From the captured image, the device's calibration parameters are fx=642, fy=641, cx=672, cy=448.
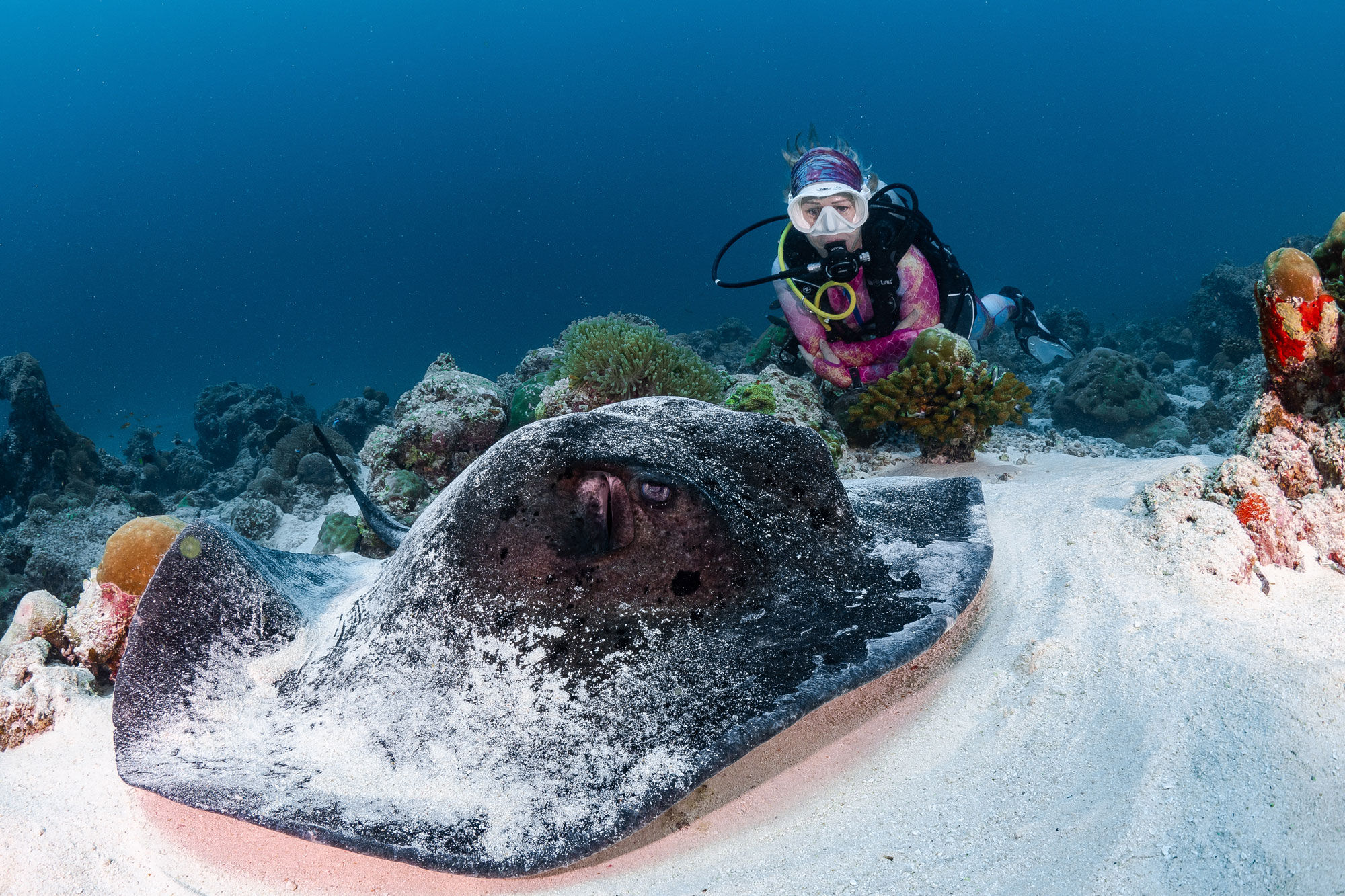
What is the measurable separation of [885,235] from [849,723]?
524cm

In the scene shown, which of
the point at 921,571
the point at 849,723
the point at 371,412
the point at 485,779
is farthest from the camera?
the point at 371,412

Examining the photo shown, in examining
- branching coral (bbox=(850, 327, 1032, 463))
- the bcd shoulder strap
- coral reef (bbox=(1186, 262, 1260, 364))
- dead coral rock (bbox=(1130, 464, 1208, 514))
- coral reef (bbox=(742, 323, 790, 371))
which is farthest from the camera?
coral reef (bbox=(1186, 262, 1260, 364))

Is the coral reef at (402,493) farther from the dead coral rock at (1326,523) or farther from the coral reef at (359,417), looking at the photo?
the coral reef at (359,417)

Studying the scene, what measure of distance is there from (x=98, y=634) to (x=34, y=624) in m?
0.31

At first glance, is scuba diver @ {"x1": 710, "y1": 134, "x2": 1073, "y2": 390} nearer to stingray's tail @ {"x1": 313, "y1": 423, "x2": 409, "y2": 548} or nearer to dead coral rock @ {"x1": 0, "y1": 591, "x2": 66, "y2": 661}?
stingray's tail @ {"x1": 313, "y1": 423, "x2": 409, "y2": 548}

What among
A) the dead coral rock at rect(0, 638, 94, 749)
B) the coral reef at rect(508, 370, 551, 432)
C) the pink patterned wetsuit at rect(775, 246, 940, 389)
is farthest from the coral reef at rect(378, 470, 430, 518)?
the pink patterned wetsuit at rect(775, 246, 940, 389)

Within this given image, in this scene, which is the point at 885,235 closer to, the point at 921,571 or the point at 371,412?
the point at 921,571

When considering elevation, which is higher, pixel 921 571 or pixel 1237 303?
pixel 1237 303

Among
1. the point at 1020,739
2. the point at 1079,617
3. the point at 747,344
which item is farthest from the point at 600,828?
the point at 747,344

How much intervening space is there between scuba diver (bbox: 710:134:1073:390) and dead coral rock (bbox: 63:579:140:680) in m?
5.04

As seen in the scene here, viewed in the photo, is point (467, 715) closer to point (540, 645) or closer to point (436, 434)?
point (540, 645)

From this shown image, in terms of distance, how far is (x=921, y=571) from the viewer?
2414mm

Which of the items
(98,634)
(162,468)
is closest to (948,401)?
A: (98,634)

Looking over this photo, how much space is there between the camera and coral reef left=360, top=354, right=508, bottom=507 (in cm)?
616
